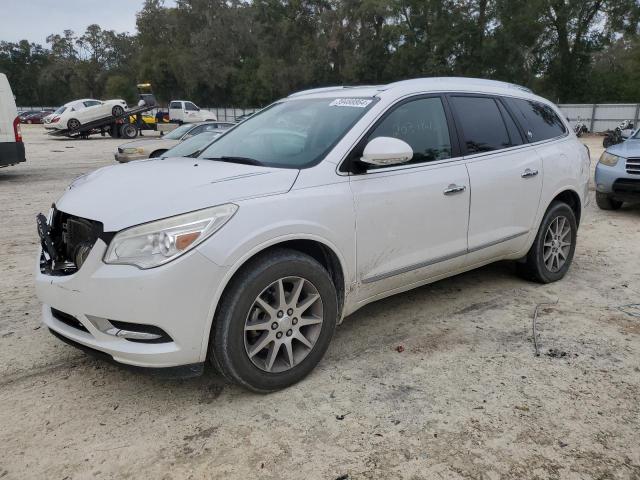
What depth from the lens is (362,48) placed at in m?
47.2

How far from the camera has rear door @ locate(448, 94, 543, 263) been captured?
3.99 meters

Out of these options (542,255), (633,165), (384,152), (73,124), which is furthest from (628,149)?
(73,124)

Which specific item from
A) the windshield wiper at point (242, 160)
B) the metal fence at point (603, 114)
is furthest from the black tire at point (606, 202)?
the metal fence at point (603, 114)

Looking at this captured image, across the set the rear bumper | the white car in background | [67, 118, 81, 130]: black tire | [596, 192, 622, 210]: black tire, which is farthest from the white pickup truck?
[596, 192, 622, 210]: black tire

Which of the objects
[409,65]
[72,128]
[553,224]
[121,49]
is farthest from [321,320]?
[121,49]

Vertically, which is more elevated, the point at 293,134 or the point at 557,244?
the point at 293,134

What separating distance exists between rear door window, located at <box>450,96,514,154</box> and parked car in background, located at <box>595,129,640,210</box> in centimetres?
461

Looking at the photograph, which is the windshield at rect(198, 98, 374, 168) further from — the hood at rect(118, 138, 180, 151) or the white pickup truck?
the white pickup truck

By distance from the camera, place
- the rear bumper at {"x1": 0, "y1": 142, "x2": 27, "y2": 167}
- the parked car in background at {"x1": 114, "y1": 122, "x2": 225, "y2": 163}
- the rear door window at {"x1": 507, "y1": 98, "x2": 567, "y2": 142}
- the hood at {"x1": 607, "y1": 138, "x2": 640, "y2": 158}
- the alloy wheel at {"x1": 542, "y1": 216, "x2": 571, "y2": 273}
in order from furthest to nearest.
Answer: the parked car in background at {"x1": 114, "y1": 122, "x2": 225, "y2": 163} → the rear bumper at {"x1": 0, "y1": 142, "x2": 27, "y2": 167} → the hood at {"x1": 607, "y1": 138, "x2": 640, "y2": 158} → the alloy wheel at {"x1": 542, "y1": 216, "x2": 571, "y2": 273} → the rear door window at {"x1": 507, "y1": 98, "x2": 567, "y2": 142}

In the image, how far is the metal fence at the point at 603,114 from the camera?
3150 cm

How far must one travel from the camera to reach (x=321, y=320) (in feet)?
10.3

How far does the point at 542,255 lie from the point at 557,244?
227 millimetres

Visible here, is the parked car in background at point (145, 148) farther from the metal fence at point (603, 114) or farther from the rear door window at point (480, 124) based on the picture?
the metal fence at point (603, 114)

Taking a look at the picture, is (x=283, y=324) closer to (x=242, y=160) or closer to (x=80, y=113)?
(x=242, y=160)
